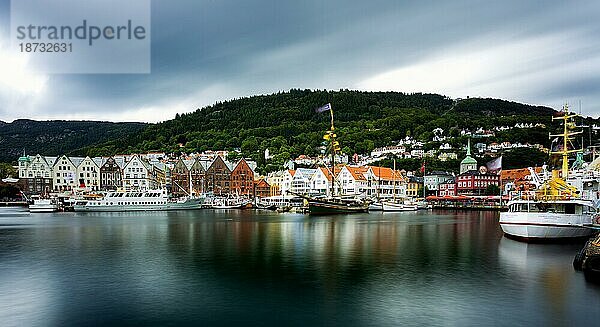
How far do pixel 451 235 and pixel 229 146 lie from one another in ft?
466

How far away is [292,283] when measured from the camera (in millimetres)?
20859

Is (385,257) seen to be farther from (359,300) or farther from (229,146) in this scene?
(229,146)

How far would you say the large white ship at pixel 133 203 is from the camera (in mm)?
81037

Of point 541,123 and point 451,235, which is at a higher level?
point 541,123

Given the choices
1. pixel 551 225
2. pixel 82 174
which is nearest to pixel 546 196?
pixel 551 225

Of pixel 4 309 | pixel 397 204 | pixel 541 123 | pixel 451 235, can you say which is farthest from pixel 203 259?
pixel 541 123

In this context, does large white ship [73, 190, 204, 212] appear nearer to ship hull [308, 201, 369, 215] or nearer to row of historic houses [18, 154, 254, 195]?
row of historic houses [18, 154, 254, 195]

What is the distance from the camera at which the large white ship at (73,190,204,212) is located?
81037 mm

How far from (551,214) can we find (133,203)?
6906 cm

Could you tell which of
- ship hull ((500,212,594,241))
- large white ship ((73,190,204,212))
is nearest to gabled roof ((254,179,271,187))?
large white ship ((73,190,204,212))

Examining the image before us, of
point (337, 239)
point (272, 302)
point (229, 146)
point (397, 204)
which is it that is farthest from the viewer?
point (229, 146)

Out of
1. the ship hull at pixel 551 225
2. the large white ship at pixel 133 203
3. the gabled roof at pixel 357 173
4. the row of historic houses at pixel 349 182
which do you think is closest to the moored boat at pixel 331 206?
the row of historic houses at pixel 349 182

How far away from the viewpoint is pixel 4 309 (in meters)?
17.0

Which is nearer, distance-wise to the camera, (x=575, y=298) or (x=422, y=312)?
(x=422, y=312)
